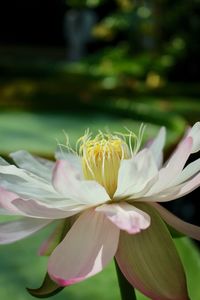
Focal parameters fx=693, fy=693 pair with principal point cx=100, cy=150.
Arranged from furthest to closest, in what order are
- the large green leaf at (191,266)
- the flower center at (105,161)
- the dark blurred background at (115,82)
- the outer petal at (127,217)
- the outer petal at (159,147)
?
the dark blurred background at (115,82) → the large green leaf at (191,266) → the outer petal at (159,147) → the flower center at (105,161) → the outer petal at (127,217)

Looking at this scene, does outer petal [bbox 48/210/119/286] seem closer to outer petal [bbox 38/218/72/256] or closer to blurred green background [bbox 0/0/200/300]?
outer petal [bbox 38/218/72/256]

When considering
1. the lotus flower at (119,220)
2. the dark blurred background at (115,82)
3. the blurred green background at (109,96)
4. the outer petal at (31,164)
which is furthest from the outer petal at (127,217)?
the dark blurred background at (115,82)

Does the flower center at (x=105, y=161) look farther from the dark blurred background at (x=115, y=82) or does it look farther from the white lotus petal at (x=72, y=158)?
the dark blurred background at (x=115, y=82)

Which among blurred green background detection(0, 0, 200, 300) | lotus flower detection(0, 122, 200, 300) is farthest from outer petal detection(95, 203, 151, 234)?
blurred green background detection(0, 0, 200, 300)

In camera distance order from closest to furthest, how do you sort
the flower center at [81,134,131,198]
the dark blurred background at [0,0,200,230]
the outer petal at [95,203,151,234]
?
the outer petal at [95,203,151,234] < the flower center at [81,134,131,198] < the dark blurred background at [0,0,200,230]

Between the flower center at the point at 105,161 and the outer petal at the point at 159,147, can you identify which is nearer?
the flower center at the point at 105,161

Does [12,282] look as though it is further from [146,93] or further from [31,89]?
[146,93]
